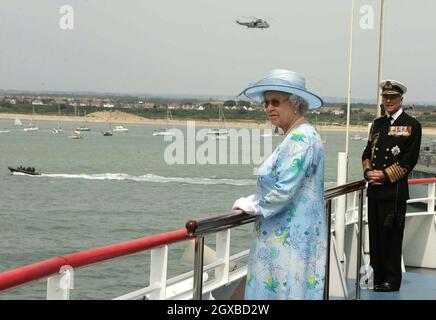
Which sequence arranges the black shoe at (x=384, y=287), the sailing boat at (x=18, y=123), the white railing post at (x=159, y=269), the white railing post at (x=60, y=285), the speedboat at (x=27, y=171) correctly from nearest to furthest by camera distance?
the white railing post at (x=60, y=285) → the white railing post at (x=159, y=269) → the black shoe at (x=384, y=287) → the speedboat at (x=27, y=171) → the sailing boat at (x=18, y=123)

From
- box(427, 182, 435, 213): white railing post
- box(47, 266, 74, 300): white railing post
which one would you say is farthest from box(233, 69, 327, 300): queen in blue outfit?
box(427, 182, 435, 213): white railing post

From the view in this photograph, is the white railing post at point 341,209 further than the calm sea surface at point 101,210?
No

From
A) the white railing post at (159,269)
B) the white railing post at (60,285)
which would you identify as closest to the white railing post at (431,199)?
the white railing post at (159,269)

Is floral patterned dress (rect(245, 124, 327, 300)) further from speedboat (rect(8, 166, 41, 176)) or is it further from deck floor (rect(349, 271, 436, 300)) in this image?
speedboat (rect(8, 166, 41, 176))

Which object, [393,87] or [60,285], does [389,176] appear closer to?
[393,87]

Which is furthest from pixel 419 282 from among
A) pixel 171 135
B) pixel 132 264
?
pixel 171 135

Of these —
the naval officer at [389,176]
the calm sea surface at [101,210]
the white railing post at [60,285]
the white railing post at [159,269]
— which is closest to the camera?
the white railing post at [60,285]

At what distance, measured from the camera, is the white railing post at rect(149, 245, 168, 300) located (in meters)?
3.51

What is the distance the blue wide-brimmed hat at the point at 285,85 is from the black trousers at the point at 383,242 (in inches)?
94.9

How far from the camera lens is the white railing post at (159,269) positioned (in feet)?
11.5

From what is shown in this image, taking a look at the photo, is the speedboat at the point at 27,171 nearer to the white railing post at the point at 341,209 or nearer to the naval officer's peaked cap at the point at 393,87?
the white railing post at the point at 341,209

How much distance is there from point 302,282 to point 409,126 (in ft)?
7.93

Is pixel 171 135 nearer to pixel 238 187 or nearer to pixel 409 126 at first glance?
pixel 238 187
